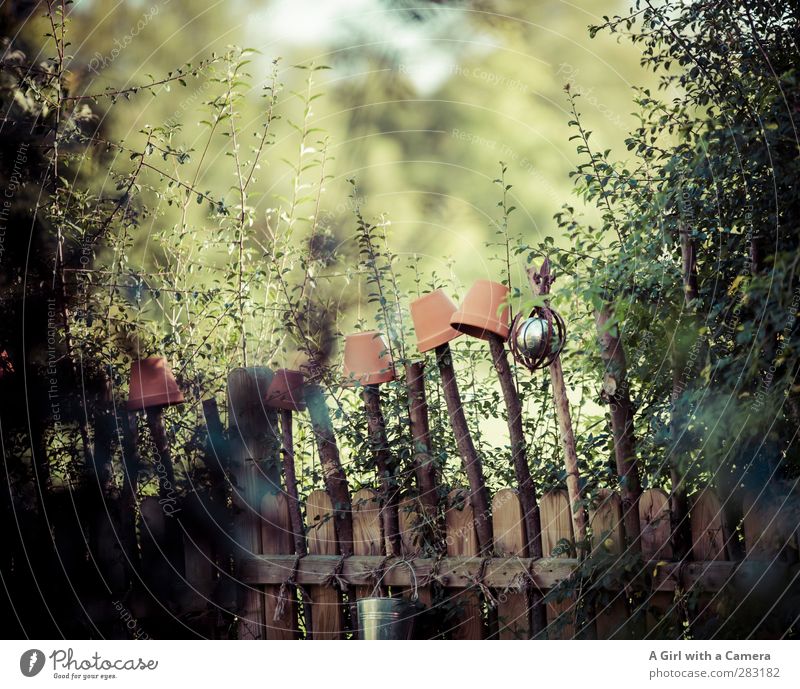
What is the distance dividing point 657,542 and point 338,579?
79 centimetres

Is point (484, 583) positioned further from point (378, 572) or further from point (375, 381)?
point (375, 381)

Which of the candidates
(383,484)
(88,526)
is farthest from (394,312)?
(88,526)

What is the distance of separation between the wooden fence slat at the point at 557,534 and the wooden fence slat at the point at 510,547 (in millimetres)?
53

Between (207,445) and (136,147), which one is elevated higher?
(136,147)

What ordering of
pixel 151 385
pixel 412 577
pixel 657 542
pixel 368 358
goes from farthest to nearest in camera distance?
pixel 151 385 < pixel 368 358 < pixel 412 577 < pixel 657 542

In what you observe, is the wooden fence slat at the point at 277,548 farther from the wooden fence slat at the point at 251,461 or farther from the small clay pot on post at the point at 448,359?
the small clay pot on post at the point at 448,359

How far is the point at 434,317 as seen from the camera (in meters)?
2.27

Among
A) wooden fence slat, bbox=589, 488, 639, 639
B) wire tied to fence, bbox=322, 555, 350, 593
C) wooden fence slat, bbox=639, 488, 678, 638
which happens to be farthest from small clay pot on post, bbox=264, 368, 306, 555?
wooden fence slat, bbox=639, 488, 678, 638

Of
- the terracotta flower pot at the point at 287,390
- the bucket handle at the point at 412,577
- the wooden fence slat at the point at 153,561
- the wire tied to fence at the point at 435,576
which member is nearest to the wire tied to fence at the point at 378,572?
the bucket handle at the point at 412,577

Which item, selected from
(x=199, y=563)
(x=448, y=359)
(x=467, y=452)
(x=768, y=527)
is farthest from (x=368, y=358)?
(x=768, y=527)

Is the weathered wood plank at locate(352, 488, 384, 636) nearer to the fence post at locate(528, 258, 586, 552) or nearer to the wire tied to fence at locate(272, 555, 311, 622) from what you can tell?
the wire tied to fence at locate(272, 555, 311, 622)
